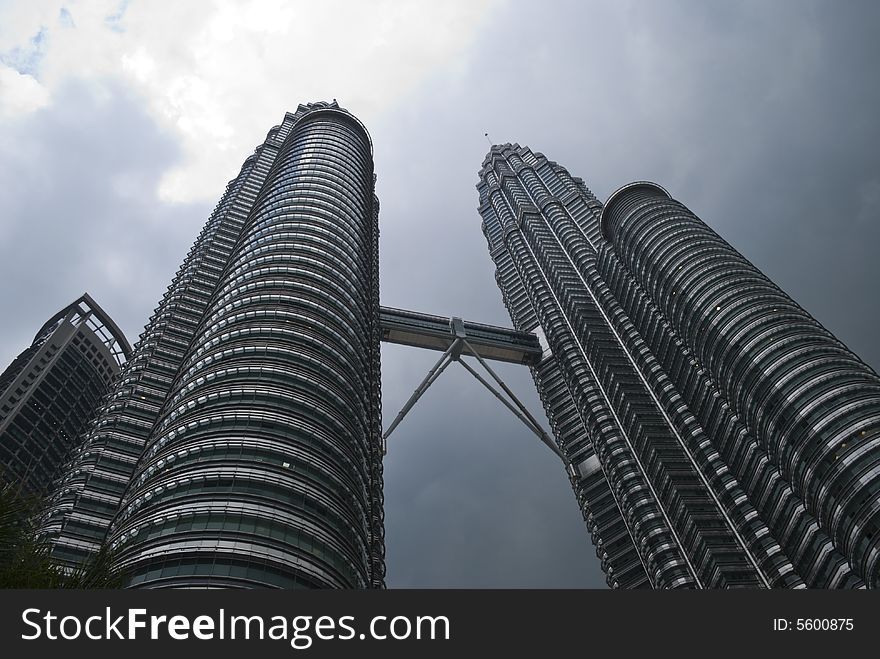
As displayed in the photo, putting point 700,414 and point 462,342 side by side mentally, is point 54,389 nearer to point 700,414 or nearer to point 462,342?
point 462,342

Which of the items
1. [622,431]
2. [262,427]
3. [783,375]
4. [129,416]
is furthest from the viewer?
[622,431]

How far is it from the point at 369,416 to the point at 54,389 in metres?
75.8

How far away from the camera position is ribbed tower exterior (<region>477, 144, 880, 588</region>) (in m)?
71.1

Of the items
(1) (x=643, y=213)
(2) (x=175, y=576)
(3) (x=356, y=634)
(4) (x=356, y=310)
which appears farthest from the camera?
(1) (x=643, y=213)

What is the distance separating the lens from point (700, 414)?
96000 millimetres

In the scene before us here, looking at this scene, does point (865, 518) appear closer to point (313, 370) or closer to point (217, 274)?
point (313, 370)

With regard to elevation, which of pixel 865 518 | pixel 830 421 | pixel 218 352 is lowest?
pixel 865 518

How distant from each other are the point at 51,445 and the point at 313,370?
75879 millimetres

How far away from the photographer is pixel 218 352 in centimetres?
6544

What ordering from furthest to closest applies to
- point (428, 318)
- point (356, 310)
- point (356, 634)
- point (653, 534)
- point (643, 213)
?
1. point (428, 318)
2. point (643, 213)
3. point (653, 534)
4. point (356, 310)
5. point (356, 634)

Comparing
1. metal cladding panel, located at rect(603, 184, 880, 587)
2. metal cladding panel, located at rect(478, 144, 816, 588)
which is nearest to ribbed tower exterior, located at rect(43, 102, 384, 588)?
metal cladding panel, located at rect(478, 144, 816, 588)

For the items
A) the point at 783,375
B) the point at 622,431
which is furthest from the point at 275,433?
the point at 622,431

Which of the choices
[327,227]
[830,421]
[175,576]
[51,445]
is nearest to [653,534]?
[830,421]

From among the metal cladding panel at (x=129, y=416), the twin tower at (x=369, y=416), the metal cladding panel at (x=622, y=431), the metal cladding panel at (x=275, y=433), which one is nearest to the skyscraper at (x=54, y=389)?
the twin tower at (x=369, y=416)
